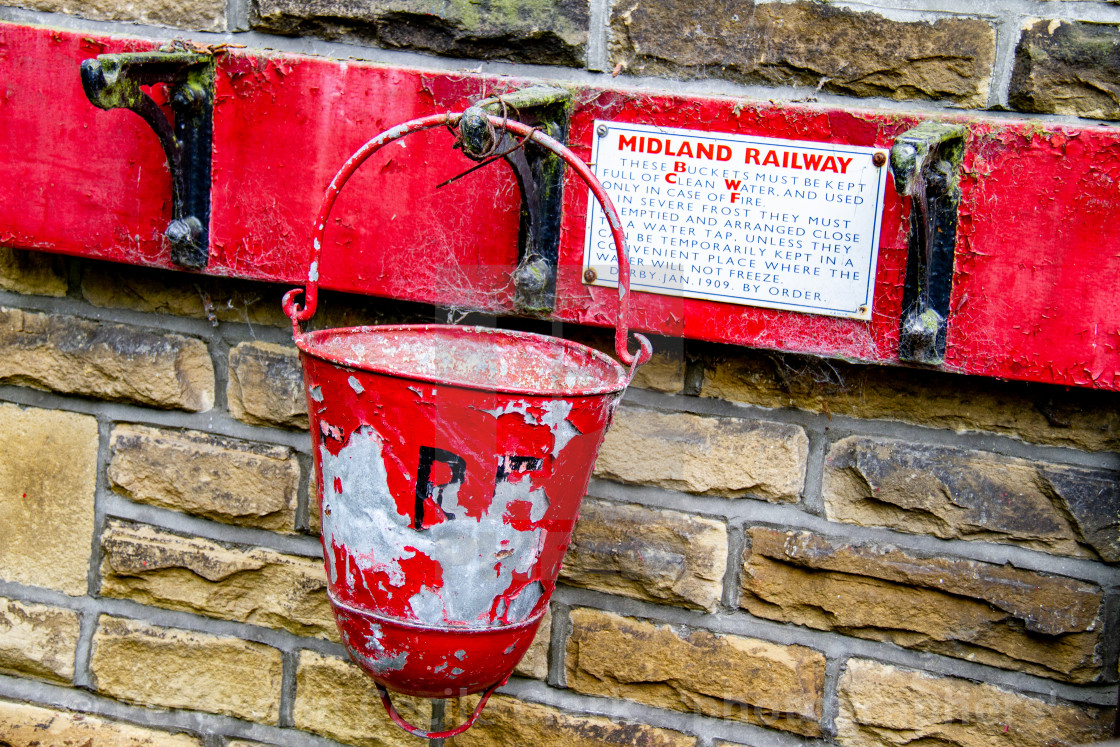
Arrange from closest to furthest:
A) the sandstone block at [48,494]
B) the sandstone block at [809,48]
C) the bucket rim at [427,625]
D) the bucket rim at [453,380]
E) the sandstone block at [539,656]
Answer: the bucket rim at [453,380]
the bucket rim at [427,625]
the sandstone block at [809,48]
the sandstone block at [539,656]
the sandstone block at [48,494]

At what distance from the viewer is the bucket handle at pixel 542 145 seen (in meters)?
1.11

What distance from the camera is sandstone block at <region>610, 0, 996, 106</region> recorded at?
126cm

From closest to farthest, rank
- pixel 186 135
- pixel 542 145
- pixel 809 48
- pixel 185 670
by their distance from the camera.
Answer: pixel 542 145, pixel 809 48, pixel 186 135, pixel 185 670

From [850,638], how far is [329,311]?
0.96m

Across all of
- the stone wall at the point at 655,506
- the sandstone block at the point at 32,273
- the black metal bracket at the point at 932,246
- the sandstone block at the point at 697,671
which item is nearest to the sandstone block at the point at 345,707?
the stone wall at the point at 655,506

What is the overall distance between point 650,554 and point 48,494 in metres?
1.05

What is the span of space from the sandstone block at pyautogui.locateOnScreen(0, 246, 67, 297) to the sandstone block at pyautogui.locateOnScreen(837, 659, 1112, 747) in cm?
144

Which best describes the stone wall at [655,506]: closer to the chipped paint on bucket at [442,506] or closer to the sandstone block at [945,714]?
the sandstone block at [945,714]

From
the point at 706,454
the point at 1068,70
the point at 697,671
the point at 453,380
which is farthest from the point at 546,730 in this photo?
the point at 1068,70

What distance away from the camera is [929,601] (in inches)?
53.9

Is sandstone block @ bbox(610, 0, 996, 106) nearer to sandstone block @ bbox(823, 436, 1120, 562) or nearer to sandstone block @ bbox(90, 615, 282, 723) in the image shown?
sandstone block @ bbox(823, 436, 1120, 562)

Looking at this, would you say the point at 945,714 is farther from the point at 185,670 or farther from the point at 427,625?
the point at 185,670

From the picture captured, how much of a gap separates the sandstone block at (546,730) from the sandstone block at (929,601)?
0.27 meters

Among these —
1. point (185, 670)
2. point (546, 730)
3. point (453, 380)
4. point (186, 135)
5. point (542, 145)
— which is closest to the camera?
point (453, 380)
